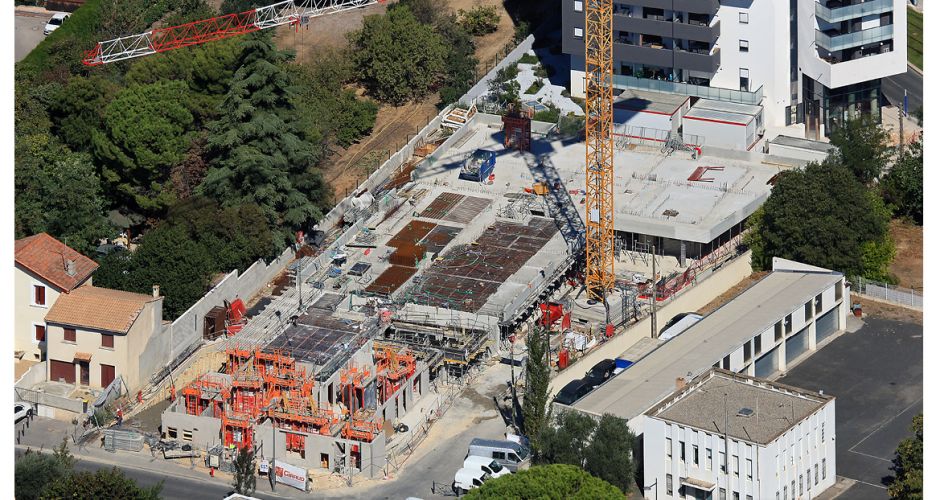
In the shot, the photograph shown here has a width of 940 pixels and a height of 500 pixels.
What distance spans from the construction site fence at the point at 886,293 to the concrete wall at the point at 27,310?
2021 inches

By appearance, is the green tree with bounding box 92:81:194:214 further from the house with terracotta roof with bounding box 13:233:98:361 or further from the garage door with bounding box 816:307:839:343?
the garage door with bounding box 816:307:839:343

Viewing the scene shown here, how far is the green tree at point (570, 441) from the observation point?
12388 cm

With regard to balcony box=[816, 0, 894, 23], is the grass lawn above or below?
below

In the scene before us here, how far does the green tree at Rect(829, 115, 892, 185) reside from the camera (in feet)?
520

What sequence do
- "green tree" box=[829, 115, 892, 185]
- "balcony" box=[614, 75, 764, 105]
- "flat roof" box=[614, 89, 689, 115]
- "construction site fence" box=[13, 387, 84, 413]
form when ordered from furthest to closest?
"balcony" box=[614, 75, 764, 105]
"flat roof" box=[614, 89, 689, 115]
"green tree" box=[829, 115, 892, 185]
"construction site fence" box=[13, 387, 84, 413]

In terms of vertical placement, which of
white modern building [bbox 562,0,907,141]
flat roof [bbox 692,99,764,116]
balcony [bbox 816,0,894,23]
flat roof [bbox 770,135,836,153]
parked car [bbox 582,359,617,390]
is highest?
balcony [bbox 816,0,894,23]

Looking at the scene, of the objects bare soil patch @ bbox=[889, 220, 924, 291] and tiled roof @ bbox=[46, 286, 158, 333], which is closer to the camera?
tiled roof @ bbox=[46, 286, 158, 333]

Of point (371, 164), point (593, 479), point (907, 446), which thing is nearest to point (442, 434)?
point (593, 479)

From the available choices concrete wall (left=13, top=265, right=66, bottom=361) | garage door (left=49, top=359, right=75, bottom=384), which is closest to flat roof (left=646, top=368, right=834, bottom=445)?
garage door (left=49, top=359, right=75, bottom=384)

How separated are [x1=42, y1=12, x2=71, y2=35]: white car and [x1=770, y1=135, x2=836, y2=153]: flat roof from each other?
60.1 m

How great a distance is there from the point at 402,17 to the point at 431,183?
1997cm

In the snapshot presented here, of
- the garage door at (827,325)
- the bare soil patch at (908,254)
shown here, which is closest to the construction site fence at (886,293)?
the bare soil patch at (908,254)

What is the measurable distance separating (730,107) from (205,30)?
129 ft

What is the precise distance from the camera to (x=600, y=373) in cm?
13525
